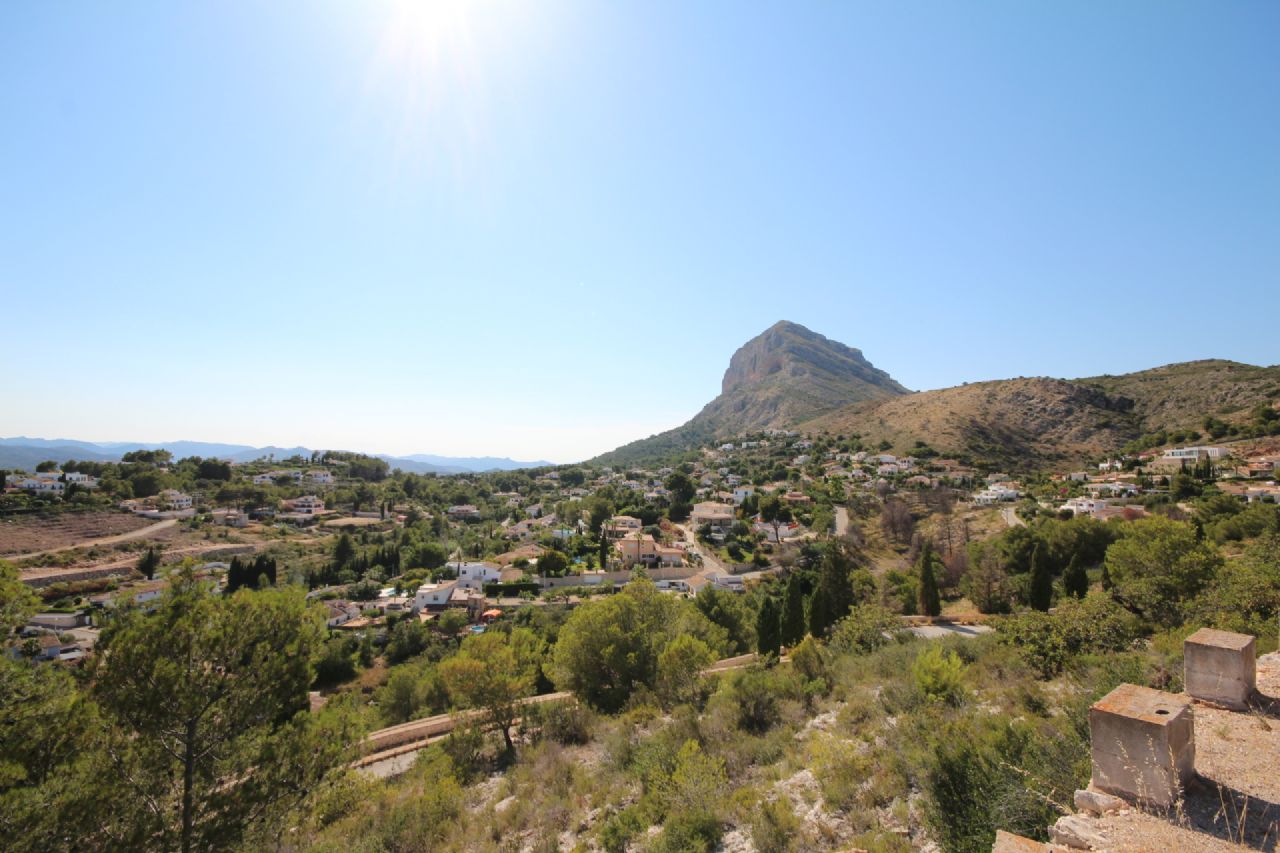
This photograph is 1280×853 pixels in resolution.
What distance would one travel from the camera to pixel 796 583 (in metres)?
19.3

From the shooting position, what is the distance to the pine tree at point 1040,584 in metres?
19.2

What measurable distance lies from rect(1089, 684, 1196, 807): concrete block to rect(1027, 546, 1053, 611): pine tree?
729 inches

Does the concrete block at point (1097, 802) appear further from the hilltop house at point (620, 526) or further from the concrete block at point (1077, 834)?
the hilltop house at point (620, 526)

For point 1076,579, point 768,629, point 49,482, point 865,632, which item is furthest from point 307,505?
point 1076,579

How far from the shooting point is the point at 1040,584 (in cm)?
1925

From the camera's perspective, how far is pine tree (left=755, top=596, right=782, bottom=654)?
59.9 ft

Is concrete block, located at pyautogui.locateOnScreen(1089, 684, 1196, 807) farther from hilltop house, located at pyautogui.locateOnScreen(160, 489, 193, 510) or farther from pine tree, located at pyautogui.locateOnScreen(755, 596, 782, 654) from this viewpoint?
hilltop house, located at pyautogui.locateOnScreen(160, 489, 193, 510)

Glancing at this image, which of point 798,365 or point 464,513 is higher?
point 798,365

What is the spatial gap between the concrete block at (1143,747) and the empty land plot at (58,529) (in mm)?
65941

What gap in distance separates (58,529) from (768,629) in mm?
64484

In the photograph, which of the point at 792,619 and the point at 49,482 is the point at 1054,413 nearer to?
the point at 792,619

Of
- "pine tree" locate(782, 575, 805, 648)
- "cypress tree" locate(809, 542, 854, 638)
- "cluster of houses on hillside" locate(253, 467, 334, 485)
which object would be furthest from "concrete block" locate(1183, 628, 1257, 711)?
"cluster of houses on hillside" locate(253, 467, 334, 485)

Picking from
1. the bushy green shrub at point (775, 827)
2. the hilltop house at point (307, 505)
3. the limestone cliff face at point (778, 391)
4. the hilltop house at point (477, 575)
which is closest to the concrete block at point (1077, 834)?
the bushy green shrub at point (775, 827)

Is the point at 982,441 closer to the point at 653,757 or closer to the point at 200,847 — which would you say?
the point at 653,757
